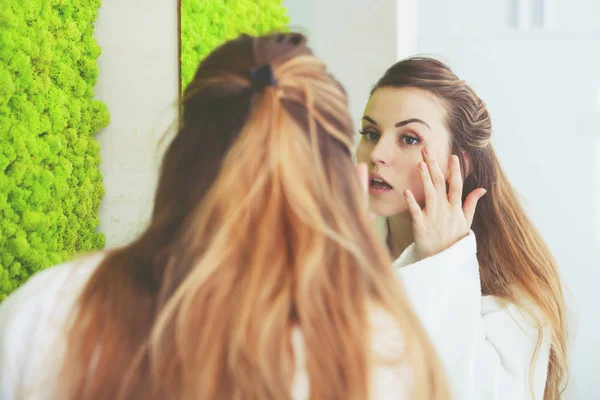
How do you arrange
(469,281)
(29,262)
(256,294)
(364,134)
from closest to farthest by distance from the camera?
(256,294), (29,262), (469,281), (364,134)

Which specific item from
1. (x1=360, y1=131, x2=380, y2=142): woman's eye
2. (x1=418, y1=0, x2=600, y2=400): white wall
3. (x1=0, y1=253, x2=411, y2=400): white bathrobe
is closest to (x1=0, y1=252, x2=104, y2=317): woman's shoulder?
(x1=0, y1=253, x2=411, y2=400): white bathrobe

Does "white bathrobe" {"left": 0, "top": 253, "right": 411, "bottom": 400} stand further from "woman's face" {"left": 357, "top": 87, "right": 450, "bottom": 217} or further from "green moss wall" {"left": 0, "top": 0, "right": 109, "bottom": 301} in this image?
"woman's face" {"left": 357, "top": 87, "right": 450, "bottom": 217}

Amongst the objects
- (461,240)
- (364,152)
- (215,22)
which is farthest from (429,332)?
(215,22)

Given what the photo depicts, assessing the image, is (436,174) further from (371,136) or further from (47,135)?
(47,135)

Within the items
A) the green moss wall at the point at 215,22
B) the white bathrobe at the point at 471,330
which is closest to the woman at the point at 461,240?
the white bathrobe at the point at 471,330

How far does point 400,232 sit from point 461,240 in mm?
281

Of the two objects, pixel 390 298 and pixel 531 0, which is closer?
pixel 390 298

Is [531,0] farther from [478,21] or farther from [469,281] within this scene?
[469,281]

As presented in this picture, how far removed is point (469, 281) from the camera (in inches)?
46.1

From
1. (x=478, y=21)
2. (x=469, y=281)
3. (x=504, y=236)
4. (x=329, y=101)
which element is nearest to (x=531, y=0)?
(x=478, y=21)

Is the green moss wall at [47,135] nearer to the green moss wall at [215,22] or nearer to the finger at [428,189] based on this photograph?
the green moss wall at [215,22]

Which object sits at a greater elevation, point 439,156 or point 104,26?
point 104,26

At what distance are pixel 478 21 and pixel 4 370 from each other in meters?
2.04

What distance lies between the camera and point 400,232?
1489 mm
